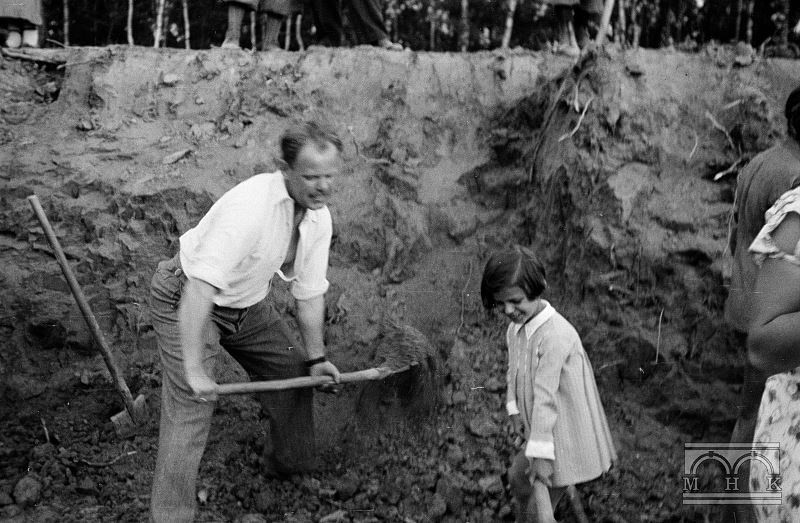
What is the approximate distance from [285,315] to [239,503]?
3.47ft

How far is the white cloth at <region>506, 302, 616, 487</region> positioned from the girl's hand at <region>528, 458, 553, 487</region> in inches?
1.0

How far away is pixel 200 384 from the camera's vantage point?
2943 millimetres

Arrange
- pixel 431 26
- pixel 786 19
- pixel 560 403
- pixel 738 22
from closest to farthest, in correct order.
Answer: pixel 560 403 < pixel 786 19 < pixel 738 22 < pixel 431 26

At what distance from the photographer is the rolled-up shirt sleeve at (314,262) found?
325 centimetres

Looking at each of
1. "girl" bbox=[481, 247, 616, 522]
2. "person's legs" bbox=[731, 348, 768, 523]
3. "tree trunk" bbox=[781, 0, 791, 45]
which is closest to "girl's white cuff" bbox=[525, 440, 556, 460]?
"girl" bbox=[481, 247, 616, 522]

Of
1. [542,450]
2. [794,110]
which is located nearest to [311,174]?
[542,450]

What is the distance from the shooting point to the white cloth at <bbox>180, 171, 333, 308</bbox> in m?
2.88

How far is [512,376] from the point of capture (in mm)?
2934

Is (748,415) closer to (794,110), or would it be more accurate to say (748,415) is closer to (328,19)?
(794,110)

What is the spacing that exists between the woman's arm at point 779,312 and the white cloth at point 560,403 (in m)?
0.83

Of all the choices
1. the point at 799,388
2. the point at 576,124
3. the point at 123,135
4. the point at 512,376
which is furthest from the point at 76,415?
the point at 799,388

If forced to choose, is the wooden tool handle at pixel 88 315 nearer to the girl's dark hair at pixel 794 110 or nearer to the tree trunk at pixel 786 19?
the girl's dark hair at pixel 794 110

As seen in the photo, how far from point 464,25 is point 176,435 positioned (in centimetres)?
852

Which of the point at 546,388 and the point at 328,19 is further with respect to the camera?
the point at 328,19
